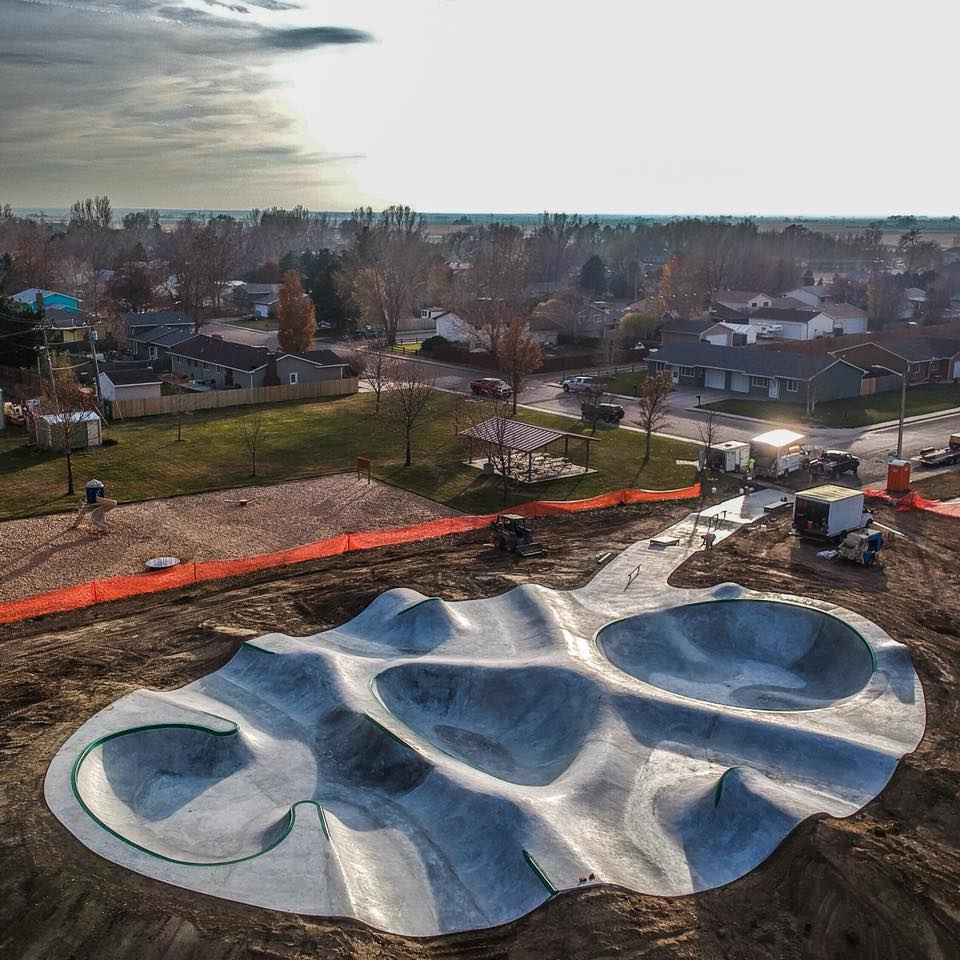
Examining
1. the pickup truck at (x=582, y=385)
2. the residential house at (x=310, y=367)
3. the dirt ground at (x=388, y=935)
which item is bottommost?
the dirt ground at (x=388, y=935)


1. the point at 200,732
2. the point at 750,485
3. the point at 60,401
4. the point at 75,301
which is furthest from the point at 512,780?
the point at 75,301

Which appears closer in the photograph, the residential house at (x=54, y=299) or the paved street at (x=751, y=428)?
the paved street at (x=751, y=428)

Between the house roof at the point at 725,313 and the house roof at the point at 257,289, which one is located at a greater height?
the house roof at the point at 257,289

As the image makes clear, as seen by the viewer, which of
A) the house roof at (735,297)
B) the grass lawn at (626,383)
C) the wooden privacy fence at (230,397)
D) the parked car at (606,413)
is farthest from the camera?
the house roof at (735,297)

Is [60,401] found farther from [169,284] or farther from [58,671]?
[169,284]

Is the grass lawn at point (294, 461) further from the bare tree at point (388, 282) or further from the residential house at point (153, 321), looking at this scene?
the bare tree at point (388, 282)

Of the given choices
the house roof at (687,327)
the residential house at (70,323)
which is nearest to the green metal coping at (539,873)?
the house roof at (687,327)
